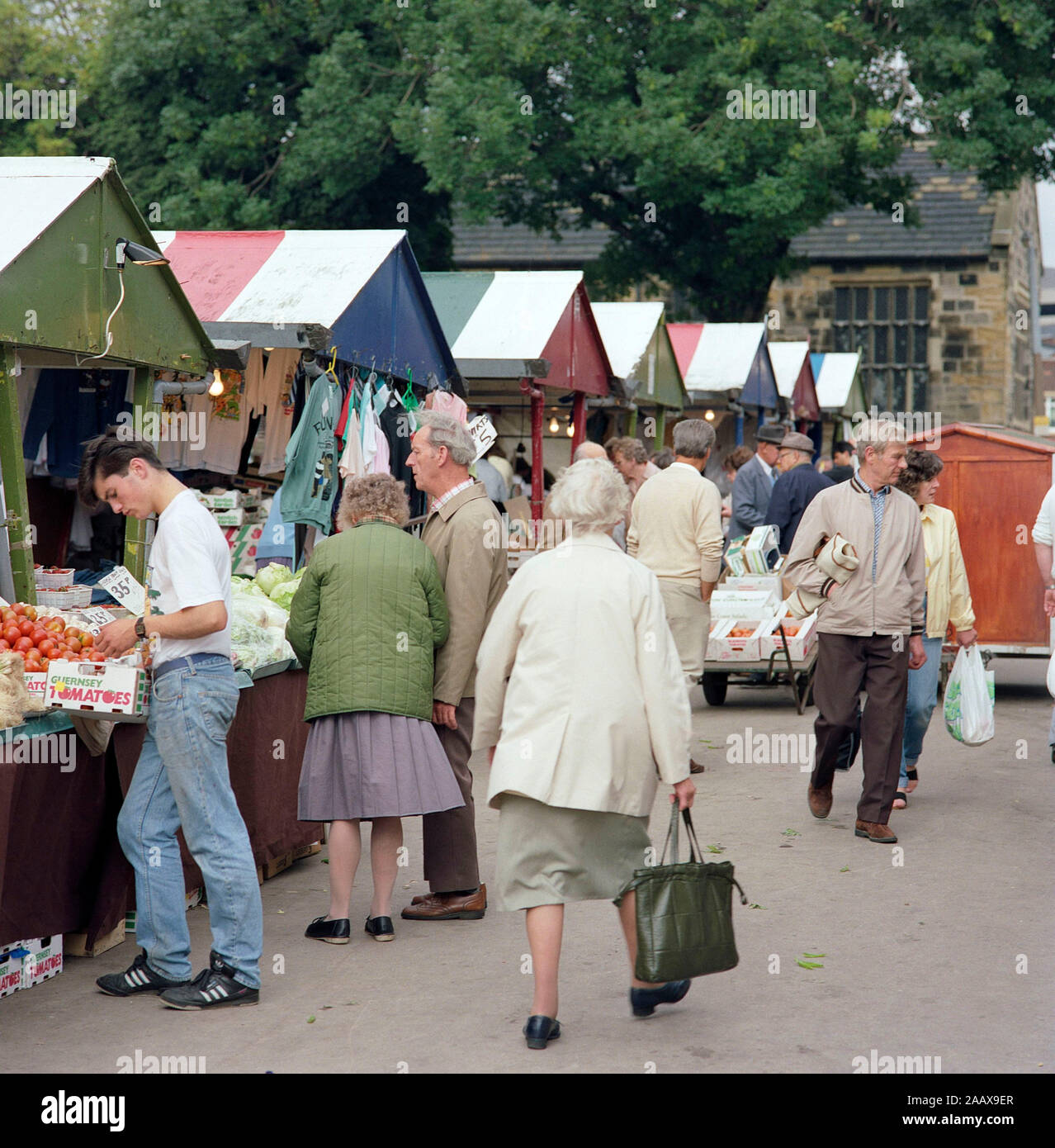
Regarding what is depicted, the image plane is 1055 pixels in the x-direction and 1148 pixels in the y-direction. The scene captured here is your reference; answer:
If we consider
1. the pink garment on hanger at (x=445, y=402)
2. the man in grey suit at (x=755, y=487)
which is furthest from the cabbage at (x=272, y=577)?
the man in grey suit at (x=755, y=487)

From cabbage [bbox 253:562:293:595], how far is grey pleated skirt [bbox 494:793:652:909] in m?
4.21

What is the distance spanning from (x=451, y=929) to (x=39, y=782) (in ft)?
5.72

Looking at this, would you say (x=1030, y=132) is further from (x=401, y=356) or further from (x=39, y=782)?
(x=39, y=782)

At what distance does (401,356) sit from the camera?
10062mm

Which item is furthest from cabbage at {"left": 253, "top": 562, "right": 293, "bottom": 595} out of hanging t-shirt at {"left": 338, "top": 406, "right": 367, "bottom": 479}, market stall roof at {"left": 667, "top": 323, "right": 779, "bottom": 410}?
market stall roof at {"left": 667, "top": 323, "right": 779, "bottom": 410}

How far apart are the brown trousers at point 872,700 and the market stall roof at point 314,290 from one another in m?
3.49

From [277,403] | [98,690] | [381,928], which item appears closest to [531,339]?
[277,403]

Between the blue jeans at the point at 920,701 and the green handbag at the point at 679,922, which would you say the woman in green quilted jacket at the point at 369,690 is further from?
the blue jeans at the point at 920,701

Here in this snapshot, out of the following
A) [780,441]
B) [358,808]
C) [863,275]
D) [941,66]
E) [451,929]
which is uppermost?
[941,66]

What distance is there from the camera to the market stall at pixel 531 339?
1173 centimetres

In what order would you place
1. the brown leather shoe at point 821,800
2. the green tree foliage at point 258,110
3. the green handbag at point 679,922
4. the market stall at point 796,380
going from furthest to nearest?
the green tree foliage at point 258,110
the market stall at point 796,380
the brown leather shoe at point 821,800
the green handbag at point 679,922

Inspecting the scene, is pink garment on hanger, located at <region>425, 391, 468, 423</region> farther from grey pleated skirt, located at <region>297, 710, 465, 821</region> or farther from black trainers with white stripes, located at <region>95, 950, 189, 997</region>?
black trainers with white stripes, located at <region>95, 950, 189, 997</region>

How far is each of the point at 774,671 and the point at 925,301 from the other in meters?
26.9

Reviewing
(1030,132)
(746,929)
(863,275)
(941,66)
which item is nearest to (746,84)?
(941,66)
